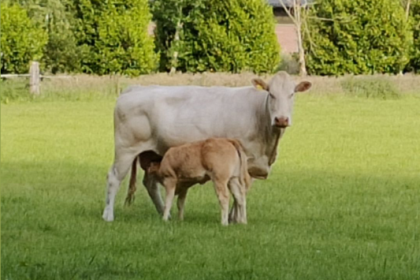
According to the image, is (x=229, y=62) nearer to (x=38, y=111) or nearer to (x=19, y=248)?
(x=38, y=111)

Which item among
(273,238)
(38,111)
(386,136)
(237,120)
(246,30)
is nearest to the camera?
(273,238)

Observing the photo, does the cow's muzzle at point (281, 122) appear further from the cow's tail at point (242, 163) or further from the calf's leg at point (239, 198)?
the calf's leg at point (239, 198)

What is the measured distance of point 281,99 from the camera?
34.9 feet

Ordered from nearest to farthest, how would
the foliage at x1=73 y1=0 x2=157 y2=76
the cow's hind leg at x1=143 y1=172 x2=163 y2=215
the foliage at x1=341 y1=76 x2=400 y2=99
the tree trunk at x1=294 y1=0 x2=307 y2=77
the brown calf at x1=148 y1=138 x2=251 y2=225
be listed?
the brown calf at x1=148 y1=138 x2=251 y2=225 → the cow's hind leg at x1=143 y1=172 x2=163 y2=215 → the foliage at x1=341 y1=76 x2=400 y2=99 → the foliage at x1=73 y1=0 x2=157 y2=76 → the tree trunk at x1=294 y1=0 x2=307 y2=77

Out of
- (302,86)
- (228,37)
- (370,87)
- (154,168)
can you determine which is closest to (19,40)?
(228,37)

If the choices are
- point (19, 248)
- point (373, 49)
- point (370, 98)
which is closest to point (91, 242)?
point (19, 248)

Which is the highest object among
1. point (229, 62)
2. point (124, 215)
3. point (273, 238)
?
point (273, 238)

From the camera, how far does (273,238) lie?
923 cm

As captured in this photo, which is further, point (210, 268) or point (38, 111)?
point (38, 111)

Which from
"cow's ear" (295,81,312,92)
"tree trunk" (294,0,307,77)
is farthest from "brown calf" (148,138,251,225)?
"tree trunk" (294,0,307,77)

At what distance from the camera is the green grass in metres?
7.71

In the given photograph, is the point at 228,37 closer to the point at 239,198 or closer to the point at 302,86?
the point at 302,86

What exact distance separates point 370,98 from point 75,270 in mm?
29283

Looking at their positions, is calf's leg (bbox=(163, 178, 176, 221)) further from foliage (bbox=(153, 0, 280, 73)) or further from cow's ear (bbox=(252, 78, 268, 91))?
foliage (bbox=(153, 0, 280, 73))
